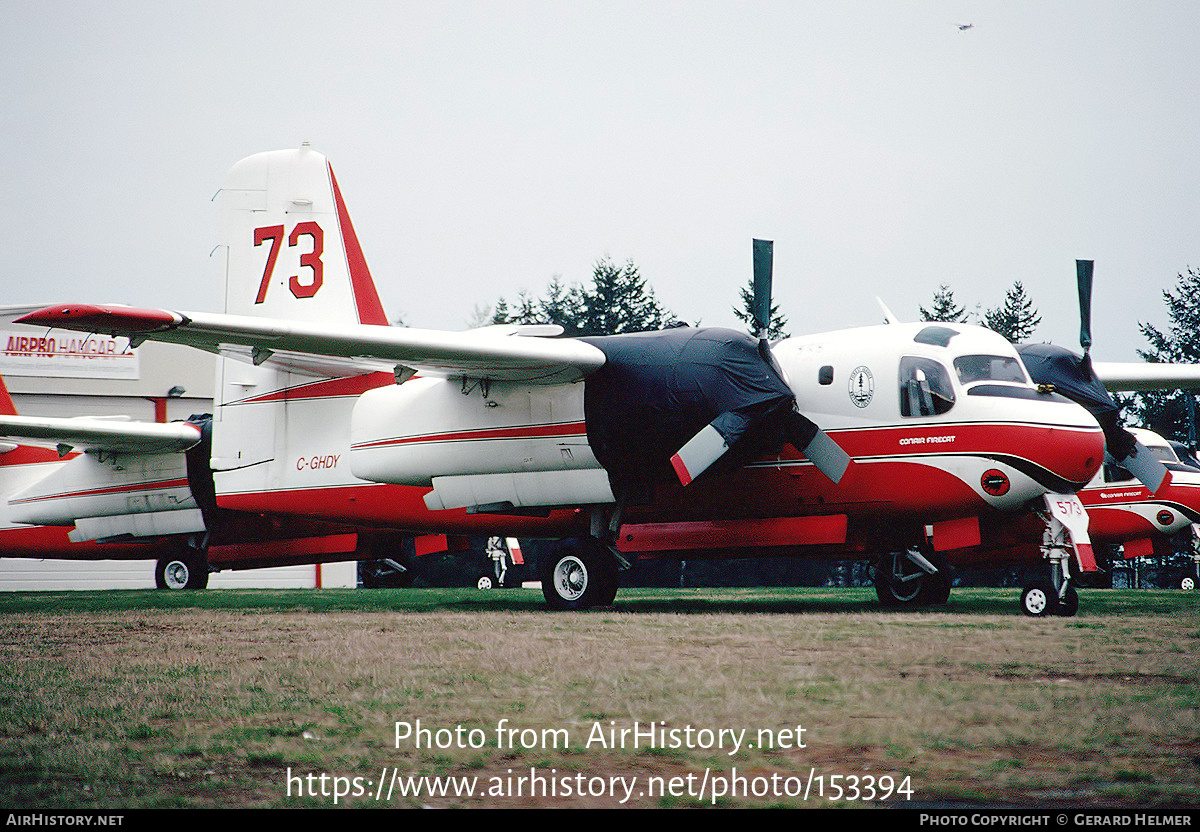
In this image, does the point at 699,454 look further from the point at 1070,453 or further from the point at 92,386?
the point at 92,386

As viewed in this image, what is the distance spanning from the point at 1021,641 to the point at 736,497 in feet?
17.4

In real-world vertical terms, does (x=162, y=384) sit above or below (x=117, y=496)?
above

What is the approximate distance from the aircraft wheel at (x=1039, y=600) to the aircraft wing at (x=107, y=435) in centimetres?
1643

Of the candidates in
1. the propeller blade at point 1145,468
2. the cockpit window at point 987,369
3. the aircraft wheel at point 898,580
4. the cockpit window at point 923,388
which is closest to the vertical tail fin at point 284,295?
the aircraft wheel at point 898,580

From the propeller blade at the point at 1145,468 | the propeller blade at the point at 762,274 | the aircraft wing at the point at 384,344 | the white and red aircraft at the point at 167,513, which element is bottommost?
the white and red aircraft at the point at 167,513

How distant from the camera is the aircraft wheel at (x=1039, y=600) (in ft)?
39.5

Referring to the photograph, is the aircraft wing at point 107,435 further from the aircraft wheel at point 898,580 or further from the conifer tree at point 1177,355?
the conifer tree at point 1177,355

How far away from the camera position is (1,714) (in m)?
6.15

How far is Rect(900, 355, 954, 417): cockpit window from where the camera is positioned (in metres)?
12.8

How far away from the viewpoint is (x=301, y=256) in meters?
17.6

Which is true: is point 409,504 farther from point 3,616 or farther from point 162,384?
point 162,384

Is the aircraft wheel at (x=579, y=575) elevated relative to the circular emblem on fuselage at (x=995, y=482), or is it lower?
lower

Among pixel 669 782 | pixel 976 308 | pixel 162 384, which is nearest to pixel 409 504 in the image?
pixel 669 782

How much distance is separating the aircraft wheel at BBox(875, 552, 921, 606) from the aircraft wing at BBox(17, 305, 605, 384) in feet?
16.7
